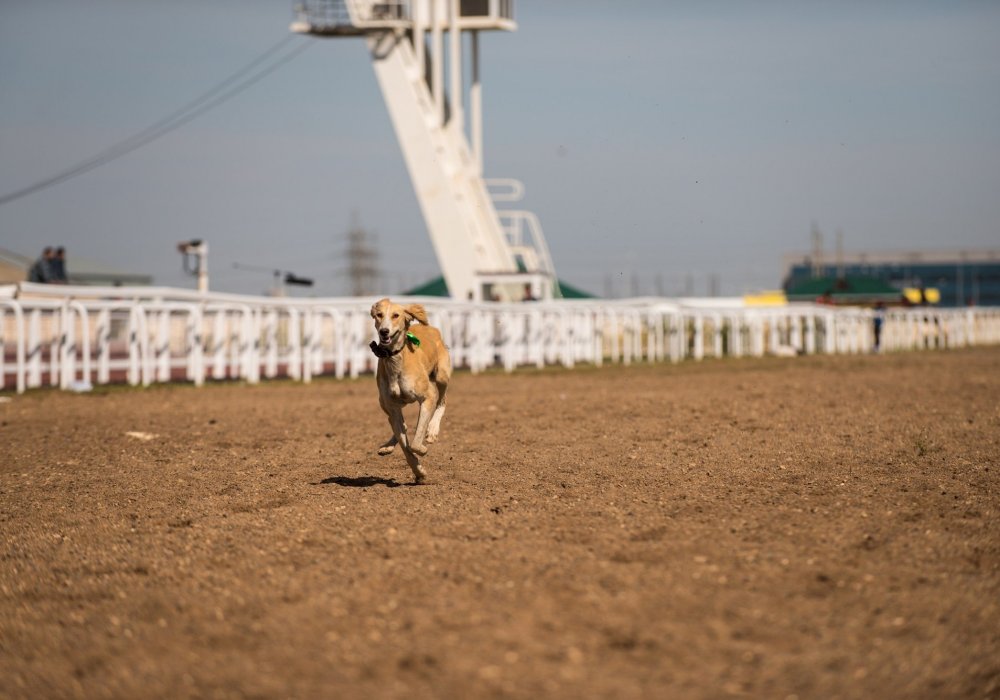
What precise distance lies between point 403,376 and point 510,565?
9.30 ft

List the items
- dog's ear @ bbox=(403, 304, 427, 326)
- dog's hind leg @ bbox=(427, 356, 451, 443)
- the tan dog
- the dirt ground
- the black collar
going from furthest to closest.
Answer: dog's hind leg @ bbox=(427, 356, 451, 443) → dog's ear @ bbox=(403, 304, 427, 326) → the tan dog → the black collar → the dirt ground

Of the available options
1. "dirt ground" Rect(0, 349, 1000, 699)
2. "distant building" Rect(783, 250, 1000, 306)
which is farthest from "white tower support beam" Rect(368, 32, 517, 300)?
"distant building" Rect(783, 250, 1000, 306)

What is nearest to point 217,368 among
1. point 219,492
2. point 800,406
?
point 800,406

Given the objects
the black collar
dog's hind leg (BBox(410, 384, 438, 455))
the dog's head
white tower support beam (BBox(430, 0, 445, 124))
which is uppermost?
white tower support beam (BBox(430, 0, 445, 124))

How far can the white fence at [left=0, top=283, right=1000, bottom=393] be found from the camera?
20578mm

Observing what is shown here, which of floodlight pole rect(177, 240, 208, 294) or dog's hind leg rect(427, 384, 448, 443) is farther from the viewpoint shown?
floodlight pole rect(177, 240, 208, 294)

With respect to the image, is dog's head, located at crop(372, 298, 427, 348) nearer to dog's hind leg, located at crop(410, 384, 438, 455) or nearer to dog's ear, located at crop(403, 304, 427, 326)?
dog's ear, located at crop(403, 304, 427, 326)

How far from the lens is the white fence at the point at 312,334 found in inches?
810

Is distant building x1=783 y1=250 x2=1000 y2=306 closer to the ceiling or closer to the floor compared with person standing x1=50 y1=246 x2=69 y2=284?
closer to the ceiling

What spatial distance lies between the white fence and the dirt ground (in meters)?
8.13

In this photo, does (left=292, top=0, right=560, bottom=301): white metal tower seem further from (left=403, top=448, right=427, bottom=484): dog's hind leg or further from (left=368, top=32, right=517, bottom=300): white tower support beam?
(left=403, top=448, right=427, bottom=484): dog's hind leg

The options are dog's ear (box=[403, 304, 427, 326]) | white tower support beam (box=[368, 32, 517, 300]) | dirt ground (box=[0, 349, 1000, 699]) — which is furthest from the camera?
white tower support beam (box=[368, 32, 517, 300])

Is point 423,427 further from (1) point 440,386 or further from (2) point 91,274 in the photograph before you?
(2) point 91,274

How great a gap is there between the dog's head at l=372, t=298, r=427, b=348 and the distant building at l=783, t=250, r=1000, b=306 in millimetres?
132669
